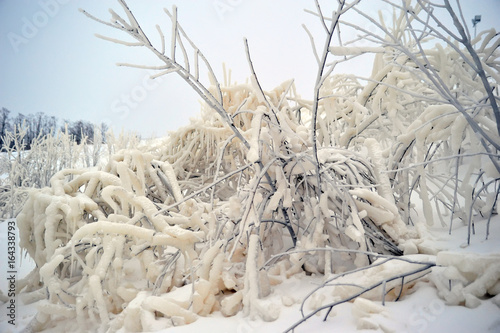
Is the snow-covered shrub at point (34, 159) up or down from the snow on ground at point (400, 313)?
up

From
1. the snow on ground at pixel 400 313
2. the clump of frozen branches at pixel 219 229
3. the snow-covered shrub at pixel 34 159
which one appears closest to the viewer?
the snow on ground at pixel 400 313

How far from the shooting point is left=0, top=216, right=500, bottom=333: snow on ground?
2.28 ft

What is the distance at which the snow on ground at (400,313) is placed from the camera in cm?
69

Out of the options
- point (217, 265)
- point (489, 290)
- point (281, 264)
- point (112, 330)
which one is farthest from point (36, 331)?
point (489, 290)

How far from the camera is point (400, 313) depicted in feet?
2.56

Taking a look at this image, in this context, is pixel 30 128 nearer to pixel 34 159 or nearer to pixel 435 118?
pixel 34 159

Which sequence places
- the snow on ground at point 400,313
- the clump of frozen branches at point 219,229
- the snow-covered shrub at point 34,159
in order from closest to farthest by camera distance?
the snow on ground at point 400,313, the clump of frozen branches at point 219,229, the snow-covered shrub at point 34,159

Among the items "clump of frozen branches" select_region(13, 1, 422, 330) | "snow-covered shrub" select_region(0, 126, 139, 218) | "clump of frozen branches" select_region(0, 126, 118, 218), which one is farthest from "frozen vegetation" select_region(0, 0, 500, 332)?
"clump of frozen branches" select_region(0, 126, 118, 218)

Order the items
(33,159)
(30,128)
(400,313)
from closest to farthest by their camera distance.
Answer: (400,313)
(33,159)
(30,128)

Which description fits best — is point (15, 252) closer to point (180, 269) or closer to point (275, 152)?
point (180, 269)

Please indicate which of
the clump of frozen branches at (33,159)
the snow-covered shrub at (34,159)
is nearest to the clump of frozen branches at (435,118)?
the snow-covered shrub at (34,159)

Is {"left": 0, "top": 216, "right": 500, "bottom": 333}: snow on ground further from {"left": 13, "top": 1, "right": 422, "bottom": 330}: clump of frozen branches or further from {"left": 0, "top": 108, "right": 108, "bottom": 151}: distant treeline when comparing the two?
{"left": 0, "top": 108, "right": 108, "bottom": 151}: distant treeline

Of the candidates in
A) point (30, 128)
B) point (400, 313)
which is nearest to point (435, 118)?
point (400, 313)

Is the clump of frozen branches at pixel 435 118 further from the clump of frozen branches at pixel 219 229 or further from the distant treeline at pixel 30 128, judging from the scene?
the distant treeline at pixel 30 128
